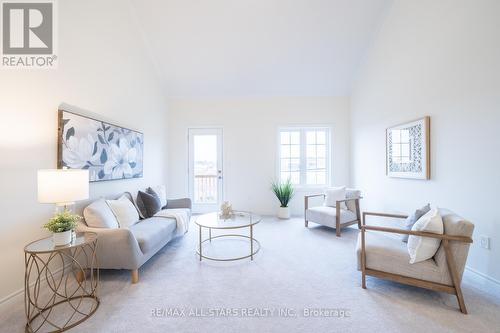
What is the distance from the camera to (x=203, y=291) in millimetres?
2215

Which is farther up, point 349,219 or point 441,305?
point 349,219

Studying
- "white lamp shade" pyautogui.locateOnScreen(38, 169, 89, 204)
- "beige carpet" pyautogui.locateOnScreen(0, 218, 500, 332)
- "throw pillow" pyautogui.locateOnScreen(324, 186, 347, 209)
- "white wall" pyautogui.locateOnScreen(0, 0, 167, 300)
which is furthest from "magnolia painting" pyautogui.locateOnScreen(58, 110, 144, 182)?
"throw pillow" pyautogui.locateOnScreen(324, 186, 347, 209)

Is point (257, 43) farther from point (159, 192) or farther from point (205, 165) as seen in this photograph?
point (159, 192)

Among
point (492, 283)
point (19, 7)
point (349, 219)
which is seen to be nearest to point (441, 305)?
point (492, 283)

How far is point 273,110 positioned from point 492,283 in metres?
4.33

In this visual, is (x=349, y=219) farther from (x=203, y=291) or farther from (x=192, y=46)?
(x=192, y=46)

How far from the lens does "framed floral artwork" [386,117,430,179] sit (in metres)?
2.99

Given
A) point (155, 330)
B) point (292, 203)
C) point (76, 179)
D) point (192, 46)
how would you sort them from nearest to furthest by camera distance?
point (155, 330), point (76, 179), point (192, 46), point (292, 203)

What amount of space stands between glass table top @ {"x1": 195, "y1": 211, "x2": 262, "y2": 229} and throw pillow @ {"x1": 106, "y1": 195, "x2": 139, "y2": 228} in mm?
833

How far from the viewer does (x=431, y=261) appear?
2045mm

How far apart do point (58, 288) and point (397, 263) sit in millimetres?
3198

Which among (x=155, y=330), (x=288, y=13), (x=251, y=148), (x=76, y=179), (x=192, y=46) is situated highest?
(x=288, y=13)

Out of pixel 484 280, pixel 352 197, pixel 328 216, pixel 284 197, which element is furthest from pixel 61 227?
pixel 352 197

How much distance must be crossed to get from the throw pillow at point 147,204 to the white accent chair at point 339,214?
8.74 feet
